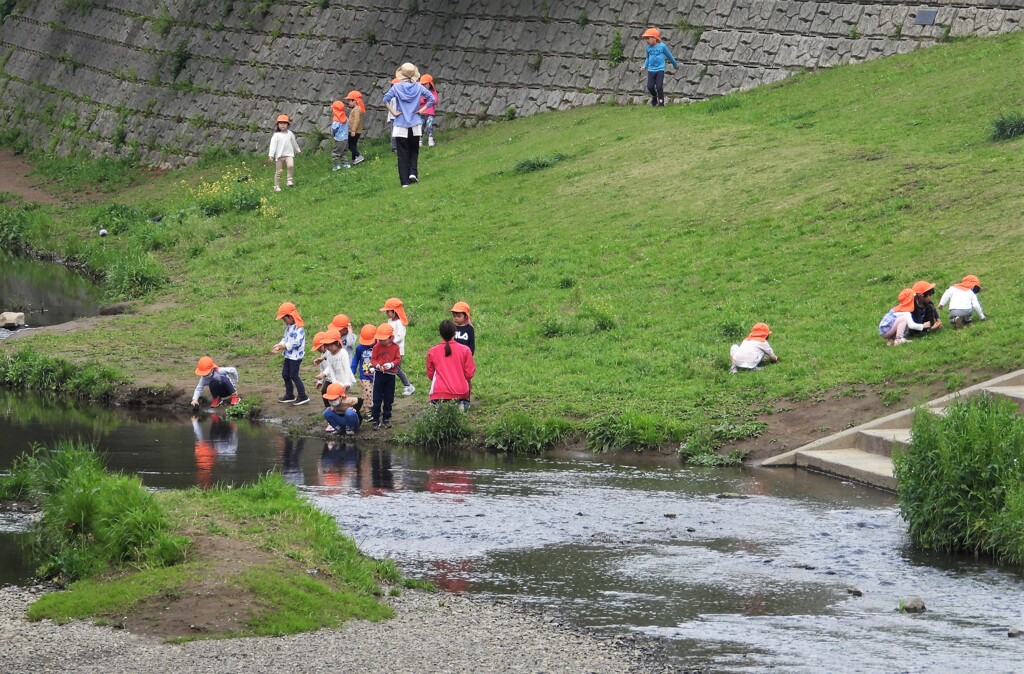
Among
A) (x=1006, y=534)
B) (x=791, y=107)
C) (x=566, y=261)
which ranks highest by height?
(x=791, y=107)

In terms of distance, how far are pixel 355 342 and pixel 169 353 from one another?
326 centimetres

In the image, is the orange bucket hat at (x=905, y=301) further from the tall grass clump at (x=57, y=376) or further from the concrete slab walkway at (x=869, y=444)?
the tall grass clump at (x=57, y=376)

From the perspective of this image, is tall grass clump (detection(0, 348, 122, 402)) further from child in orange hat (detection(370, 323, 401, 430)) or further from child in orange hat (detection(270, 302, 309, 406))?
child in orange hat (detection(370, 323, 401, 430))

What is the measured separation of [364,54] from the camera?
124 feet

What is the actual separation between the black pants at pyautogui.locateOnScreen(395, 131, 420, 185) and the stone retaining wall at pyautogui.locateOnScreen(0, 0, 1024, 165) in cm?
463

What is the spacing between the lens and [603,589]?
12.2 m

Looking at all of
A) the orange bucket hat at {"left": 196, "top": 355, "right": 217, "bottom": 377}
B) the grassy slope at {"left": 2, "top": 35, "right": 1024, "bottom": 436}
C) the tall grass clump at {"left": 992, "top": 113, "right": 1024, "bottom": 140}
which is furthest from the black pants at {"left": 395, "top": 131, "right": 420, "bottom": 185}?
the orange bucket hat at {"left": 196, "top": 355, "right": 217, "bottom": 377}

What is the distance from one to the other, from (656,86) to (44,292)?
497 inches

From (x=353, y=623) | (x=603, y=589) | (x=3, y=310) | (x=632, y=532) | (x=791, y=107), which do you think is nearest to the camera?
(x=353, y=623)

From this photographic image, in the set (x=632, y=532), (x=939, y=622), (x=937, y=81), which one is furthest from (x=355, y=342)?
(x=937, y=81)

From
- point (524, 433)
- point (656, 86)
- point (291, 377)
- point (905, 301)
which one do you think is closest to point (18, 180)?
point (656, 86)

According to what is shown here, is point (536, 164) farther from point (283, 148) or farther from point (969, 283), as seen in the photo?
point (969, 283)

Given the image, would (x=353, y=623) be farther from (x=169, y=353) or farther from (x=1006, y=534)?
(x=169, y=353)

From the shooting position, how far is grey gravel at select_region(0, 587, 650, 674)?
33.0 ft
